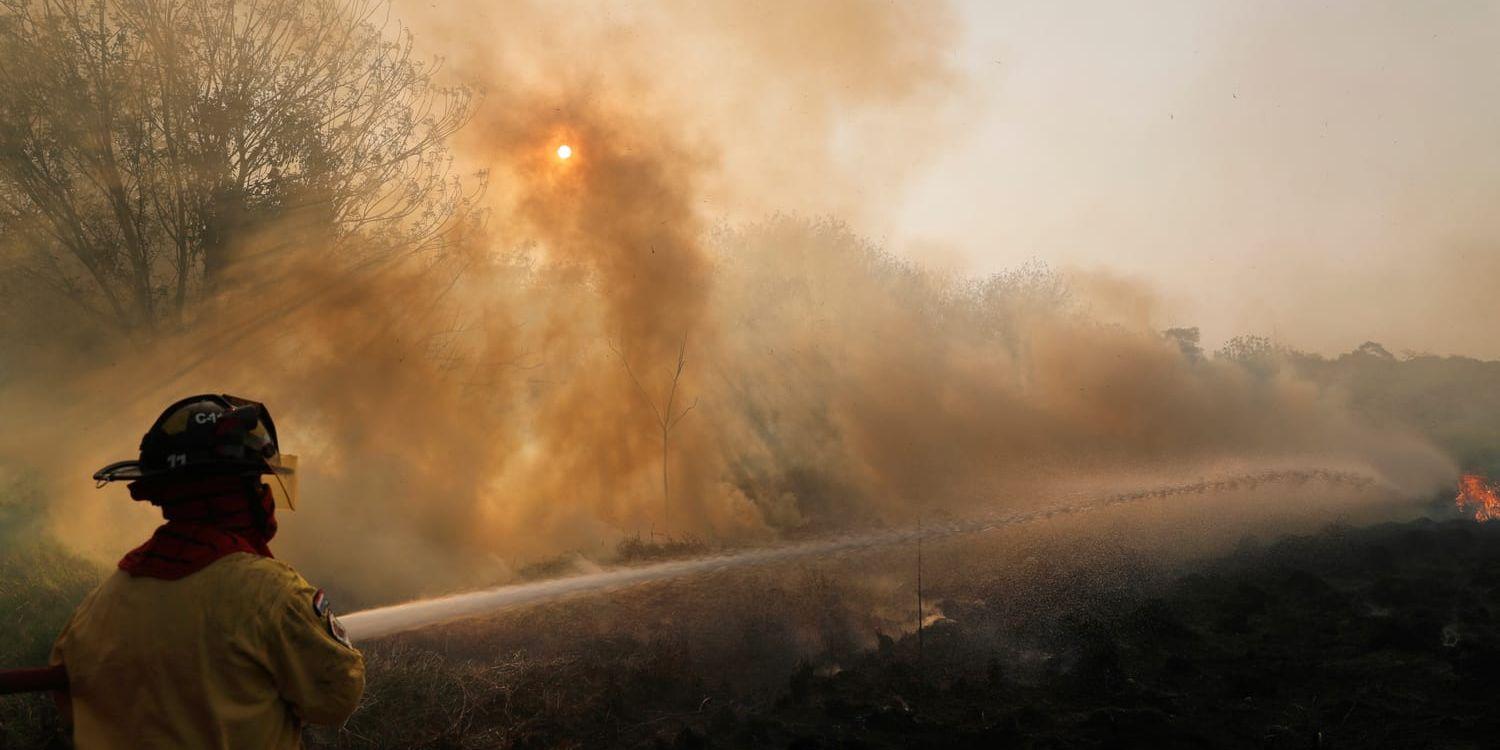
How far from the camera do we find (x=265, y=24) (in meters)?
13.7

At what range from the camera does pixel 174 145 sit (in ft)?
42.9

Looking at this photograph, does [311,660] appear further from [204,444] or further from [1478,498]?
[1478,498]

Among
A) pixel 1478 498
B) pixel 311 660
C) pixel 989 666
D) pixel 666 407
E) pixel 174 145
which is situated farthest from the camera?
pixel 1478 498

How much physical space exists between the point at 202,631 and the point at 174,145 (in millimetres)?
13152

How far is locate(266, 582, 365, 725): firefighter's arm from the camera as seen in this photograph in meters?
2.58

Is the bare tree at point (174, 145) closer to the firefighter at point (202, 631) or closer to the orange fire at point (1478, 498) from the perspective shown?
→ the firefighter at point (202, 631)

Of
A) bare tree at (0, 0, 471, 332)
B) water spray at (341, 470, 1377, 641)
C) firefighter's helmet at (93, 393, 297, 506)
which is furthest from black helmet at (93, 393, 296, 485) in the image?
bare tree at (0, 0, 471, 332)

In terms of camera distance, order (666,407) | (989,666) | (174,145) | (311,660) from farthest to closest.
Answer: (666,407)
(174,145)
(989,666)
(311,660)

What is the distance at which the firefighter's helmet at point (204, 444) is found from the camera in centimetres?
264

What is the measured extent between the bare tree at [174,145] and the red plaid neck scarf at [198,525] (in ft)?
41.4

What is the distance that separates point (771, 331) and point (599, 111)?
28.0 feet

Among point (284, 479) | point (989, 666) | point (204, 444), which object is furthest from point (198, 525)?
point (989, 666)

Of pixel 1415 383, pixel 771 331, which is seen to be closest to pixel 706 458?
pixel 771 331

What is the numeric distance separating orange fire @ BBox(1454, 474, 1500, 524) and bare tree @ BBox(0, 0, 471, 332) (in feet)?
80.7
